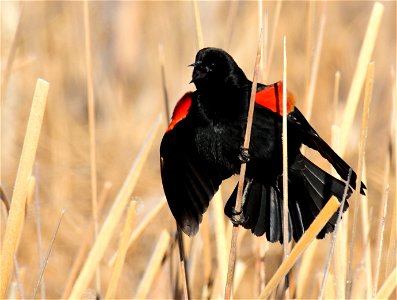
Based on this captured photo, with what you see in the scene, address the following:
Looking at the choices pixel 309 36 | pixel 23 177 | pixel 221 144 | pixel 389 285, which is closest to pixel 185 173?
pixel 221 144

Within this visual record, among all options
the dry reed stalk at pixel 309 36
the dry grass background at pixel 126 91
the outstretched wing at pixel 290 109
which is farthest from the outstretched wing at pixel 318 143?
the dry grass background at pixel 126 91

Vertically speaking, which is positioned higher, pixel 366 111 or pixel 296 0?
pixel 296 0

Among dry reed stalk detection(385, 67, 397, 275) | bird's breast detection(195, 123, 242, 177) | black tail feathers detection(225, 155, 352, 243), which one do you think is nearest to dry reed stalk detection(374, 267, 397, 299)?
dry reed stalk detection(385, 67, 397, 275)

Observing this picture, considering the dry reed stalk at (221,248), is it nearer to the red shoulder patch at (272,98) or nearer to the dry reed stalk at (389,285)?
the red shoulder patch at (272,98)

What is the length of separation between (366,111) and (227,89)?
24.2 inches

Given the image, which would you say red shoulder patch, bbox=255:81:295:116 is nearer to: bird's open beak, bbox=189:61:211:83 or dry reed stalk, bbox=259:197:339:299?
bird's open beak, bbox=189:61:211:83

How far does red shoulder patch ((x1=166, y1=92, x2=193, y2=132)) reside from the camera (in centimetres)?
203

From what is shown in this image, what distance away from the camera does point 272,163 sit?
7.09 feet

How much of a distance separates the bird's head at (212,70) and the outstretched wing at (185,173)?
0.22 feet

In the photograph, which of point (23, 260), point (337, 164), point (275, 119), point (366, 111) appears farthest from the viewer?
point (23, 260)

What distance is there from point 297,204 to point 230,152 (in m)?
0.27

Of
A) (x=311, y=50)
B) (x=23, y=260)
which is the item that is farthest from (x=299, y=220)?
(x=23, y=260)

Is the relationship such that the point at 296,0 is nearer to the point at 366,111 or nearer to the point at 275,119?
the point at 275,119

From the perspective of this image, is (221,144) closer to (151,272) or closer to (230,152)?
(230,152)
